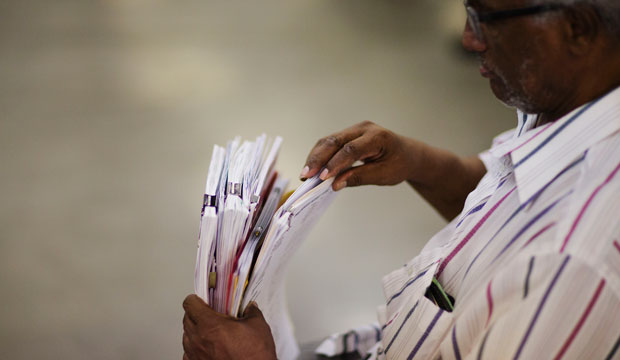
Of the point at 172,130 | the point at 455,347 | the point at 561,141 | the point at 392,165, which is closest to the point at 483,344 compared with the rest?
the point at 455,347

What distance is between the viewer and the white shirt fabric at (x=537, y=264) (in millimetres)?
701

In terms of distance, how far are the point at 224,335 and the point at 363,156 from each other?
47 centimetres

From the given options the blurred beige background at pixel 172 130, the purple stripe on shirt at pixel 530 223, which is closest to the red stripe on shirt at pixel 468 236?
the purple stripe on shirt at pixel 530 223

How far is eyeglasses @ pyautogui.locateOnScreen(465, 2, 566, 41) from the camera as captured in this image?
82cm

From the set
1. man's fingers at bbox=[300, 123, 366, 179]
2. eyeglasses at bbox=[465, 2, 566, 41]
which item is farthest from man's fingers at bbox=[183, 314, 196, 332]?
eyeglasses at bbox=[465, 2, 566, 41]

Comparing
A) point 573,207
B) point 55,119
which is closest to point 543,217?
point 573,207

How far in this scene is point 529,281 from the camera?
723mm

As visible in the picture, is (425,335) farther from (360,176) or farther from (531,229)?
(360,176)

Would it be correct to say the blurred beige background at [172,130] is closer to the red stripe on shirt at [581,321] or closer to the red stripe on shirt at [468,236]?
the red stripe on shirt at [468,236]

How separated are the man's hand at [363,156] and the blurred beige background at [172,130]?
67 centimetres

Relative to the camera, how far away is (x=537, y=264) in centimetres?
72

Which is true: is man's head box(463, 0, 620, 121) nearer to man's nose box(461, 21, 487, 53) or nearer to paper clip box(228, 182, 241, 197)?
man's nose box(461, 21, 487, 53)

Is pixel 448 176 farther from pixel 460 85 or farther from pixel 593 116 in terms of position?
pixel 460 85

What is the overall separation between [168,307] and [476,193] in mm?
1056
